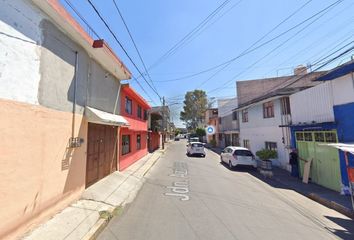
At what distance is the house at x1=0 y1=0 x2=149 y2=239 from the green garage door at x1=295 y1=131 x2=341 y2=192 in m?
10.3

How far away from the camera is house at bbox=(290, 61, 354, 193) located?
8492 mm

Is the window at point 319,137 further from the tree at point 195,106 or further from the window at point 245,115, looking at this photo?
the tree at point 195,106

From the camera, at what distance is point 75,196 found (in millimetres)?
6703

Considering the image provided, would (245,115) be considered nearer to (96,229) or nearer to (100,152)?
(100,152)

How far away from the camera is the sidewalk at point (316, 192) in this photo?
717cm

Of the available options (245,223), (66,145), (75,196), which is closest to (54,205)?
(75,196)

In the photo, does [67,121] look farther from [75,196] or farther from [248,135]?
[248,135]

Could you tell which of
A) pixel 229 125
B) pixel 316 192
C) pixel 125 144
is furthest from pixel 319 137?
pixel 229 125

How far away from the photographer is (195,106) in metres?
65.9

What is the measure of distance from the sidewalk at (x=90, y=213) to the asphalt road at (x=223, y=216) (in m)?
0.33

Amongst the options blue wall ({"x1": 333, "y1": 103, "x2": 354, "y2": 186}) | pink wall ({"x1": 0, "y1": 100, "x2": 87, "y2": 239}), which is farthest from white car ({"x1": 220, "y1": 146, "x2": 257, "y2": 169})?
pink wall ({"x1": 0, "y1": 100, "x2": 87, "y2": 239})

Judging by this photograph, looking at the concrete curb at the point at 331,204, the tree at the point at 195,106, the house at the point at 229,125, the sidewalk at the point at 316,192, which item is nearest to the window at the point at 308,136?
the sidewalk at the point at 316,192

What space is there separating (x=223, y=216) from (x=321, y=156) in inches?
285

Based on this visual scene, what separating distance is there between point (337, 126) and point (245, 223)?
6.88 meters
